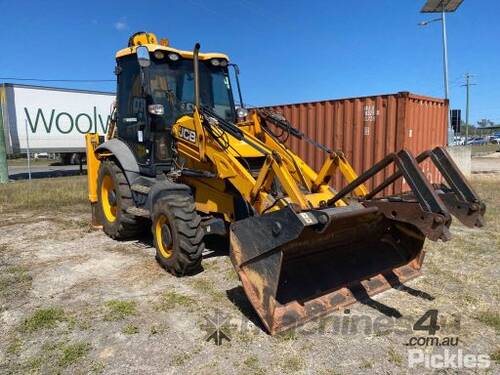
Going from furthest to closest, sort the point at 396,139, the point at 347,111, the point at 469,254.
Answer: the point at 347,111
the point at 396,139
the point at 469,254

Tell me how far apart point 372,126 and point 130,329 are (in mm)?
6685

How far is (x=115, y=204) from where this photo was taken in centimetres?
685

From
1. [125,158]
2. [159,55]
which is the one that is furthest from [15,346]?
[159,55]

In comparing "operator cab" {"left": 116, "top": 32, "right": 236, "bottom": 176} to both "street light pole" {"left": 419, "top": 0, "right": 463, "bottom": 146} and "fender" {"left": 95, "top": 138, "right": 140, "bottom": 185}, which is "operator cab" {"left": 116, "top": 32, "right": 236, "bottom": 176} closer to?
"fender" {"left": 95, "top": 138, "right": 140, "bottom": 185}

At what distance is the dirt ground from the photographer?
334cm

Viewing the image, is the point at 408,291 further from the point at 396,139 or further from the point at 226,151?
the point at 396,139

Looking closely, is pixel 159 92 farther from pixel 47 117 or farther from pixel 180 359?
pixel 47 117

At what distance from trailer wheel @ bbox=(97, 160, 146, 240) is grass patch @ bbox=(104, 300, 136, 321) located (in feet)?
7.16

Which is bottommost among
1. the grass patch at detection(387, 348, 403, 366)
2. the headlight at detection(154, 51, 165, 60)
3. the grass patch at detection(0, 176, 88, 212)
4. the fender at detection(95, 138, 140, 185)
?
the grass patch at detection(387, 348, 403, 366)

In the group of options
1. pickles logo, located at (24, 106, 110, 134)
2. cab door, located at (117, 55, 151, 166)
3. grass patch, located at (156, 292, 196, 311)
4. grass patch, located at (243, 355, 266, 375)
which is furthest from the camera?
pickles logo, located at (24, 106, 110, 134)

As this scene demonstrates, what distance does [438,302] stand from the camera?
443cm

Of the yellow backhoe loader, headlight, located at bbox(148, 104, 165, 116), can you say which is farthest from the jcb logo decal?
headlight, located at bbox(148, 104, 165, 116)

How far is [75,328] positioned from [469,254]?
515 centimetres

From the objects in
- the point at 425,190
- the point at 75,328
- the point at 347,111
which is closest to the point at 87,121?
the point at 347,111
